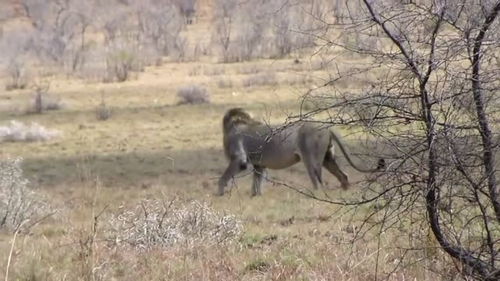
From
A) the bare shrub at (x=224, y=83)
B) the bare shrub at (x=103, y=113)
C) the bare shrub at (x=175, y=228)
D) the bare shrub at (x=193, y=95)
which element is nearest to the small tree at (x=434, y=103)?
the bare shrub at (x=175, y=228)

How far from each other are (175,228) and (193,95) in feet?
83.8

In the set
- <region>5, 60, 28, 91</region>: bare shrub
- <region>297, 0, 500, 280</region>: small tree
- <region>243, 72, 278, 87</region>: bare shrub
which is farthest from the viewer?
<region>5, 60, 28, 91</region>: bare shrub

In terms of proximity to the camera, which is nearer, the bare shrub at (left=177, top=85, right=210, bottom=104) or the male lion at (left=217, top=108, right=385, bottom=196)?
the male lion at (left=217, top=108, right=385, bottom=196)

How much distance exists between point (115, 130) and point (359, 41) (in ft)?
77.9

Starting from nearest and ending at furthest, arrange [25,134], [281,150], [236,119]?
[281,150] < [236,119] < [25,134]

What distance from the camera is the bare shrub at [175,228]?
841 cm

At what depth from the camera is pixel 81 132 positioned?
2834cm

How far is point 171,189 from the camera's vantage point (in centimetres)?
1720

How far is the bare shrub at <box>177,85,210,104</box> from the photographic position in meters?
34.1

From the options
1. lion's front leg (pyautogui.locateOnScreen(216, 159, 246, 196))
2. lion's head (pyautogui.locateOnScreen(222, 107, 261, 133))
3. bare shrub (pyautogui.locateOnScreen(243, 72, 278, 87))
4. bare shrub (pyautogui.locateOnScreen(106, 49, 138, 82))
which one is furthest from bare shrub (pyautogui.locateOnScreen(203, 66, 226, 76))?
lion's front leg (pyautogui.locateOnScreen(216, 159, 246, 196))

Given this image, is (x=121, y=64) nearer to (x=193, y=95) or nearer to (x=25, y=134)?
(x=193, y=95)

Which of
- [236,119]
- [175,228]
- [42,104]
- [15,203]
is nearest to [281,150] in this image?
[236,119]

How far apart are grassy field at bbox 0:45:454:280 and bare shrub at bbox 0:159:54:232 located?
217 millimetres

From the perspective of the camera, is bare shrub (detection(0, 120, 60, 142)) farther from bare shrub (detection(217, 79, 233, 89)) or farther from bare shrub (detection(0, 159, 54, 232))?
bare shrub (detection(0, 159, 54, 232))
